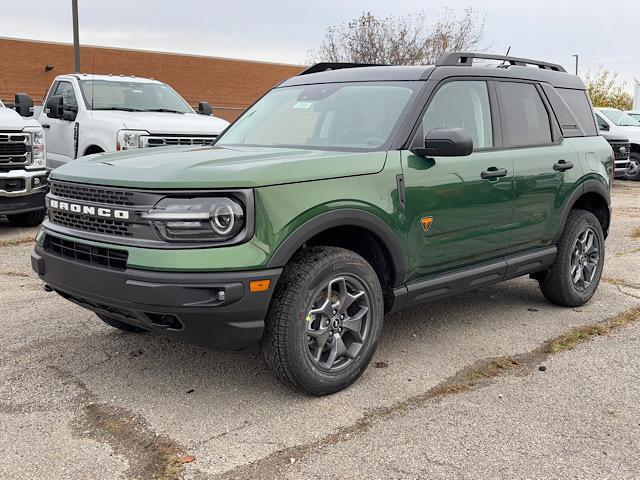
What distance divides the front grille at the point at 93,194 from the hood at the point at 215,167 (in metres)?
0.04

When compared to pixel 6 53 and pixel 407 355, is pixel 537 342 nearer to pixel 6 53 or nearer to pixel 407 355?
pixel 407 355

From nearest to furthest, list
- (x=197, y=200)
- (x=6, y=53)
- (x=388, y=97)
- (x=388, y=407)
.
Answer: (x=197, y=200), (x=388, y=407), (x=388, y=97), (x=6, y=53)

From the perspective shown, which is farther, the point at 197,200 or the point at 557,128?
the point at 557,128

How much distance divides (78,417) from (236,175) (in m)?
1.48

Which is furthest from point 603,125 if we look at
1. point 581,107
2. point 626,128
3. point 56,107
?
point 56,107

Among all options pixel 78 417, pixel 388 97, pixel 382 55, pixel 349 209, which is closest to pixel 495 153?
pixel 388 97

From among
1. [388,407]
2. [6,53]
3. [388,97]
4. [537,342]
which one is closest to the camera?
[388,407]

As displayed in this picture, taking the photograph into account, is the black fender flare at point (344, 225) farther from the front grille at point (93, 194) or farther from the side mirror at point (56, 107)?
the side mirror at point (56, 107)

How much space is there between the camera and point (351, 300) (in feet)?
12.4

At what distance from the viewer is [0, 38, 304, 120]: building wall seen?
99.7ft

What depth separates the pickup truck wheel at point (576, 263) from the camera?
17.8 feet

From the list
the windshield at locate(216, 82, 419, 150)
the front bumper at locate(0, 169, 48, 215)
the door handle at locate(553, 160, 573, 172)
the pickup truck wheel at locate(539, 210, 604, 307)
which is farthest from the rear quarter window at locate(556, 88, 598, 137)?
the front bumper at locate(0, 169, 48, 215)

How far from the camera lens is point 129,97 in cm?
1008

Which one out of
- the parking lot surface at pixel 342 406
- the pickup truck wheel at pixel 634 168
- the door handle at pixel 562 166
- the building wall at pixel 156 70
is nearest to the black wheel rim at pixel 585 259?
the parking lot surface at pixel 342 406
